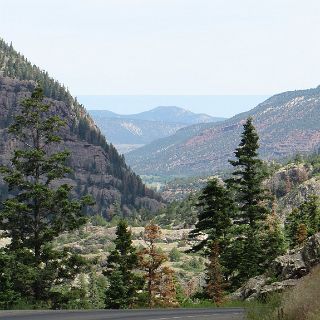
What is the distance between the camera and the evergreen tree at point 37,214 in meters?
36.2

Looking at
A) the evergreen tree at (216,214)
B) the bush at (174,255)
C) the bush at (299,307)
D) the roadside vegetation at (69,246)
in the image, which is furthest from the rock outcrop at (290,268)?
the bush at (174,255)

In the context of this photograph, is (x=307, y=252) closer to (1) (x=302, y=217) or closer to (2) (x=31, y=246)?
(2) (x=31, y=246)

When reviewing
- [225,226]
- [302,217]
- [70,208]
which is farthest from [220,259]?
[302,217]

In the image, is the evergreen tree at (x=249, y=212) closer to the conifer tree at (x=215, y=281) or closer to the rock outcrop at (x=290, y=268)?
the conifer tree at (x=215, y=281)

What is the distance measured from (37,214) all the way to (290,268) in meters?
18.5

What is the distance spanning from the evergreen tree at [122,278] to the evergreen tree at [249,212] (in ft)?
27.5

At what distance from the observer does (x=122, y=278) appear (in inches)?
1863

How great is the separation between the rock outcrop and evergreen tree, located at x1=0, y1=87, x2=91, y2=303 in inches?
528

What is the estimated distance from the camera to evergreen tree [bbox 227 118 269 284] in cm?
4806

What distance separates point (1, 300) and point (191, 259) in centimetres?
12975

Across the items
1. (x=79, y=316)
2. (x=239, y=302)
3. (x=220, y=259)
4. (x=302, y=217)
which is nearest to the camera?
(x=79, y=316)

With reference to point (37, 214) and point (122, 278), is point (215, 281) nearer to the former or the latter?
point (122, 278)

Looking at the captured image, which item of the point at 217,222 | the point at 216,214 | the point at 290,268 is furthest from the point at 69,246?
the point at 290,268

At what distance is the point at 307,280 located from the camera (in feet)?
59.0
